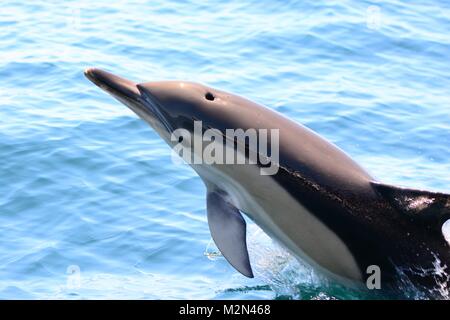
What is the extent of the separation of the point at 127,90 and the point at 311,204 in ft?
5.78

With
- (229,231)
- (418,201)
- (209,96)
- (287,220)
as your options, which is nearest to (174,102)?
(209,96)

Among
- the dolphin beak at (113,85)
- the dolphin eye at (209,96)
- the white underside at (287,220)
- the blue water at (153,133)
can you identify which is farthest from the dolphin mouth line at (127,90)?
the blue water at (153,133)

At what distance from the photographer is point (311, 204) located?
7785 mm

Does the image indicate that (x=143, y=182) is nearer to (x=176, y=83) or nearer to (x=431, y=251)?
(x=176, y=83)

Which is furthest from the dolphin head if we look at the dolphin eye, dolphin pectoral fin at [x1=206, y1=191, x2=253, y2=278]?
dolphin pectoral fin at [x1=206, y1=191, x2=253, y2=278]

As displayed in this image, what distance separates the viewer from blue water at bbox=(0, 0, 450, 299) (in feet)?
30.6

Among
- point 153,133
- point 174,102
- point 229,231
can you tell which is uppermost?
point 153,133

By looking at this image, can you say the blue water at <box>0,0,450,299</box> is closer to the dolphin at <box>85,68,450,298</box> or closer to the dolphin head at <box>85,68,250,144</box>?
the dolphin at <box>85,68,450,298</box>

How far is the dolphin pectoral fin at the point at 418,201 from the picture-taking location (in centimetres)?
744

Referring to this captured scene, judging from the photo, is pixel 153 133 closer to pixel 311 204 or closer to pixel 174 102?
pixel 174 102

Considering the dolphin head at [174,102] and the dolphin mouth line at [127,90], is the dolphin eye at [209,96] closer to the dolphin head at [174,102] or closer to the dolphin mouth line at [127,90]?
the dolphin head at [174,102]

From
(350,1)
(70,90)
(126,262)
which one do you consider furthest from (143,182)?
(350,1)

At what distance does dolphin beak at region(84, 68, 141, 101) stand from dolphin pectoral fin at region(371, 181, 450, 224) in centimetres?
209

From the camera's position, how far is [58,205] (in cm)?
1055
